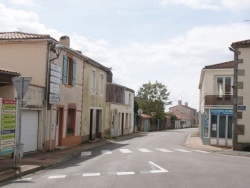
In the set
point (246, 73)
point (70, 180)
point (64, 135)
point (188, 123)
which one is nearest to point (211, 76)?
point (246, 73)

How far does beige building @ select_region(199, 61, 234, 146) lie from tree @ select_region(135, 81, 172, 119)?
41464 mm

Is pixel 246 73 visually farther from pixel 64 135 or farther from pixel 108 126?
pixel 108 126

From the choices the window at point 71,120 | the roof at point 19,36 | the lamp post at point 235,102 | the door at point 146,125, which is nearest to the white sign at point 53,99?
the roof at point 19,36

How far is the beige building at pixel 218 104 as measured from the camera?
27.2 m

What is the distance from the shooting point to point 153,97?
7206cm

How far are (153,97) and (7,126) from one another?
60.5 meters

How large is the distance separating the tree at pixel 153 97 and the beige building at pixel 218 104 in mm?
41464

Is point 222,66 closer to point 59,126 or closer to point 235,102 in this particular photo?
point 235,102

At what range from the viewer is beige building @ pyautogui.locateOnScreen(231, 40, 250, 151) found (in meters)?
22.8

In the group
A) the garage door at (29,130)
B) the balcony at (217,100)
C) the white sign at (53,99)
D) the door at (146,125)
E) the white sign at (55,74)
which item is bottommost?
A: the door at (146,125)

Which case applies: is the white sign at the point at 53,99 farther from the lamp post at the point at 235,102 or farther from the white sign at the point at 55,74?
the lamp post at the point at 235,102

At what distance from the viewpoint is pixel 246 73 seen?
23047mm

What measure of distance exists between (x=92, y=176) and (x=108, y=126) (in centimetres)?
2423

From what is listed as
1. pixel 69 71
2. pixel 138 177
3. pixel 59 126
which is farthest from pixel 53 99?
pixel 138 177
